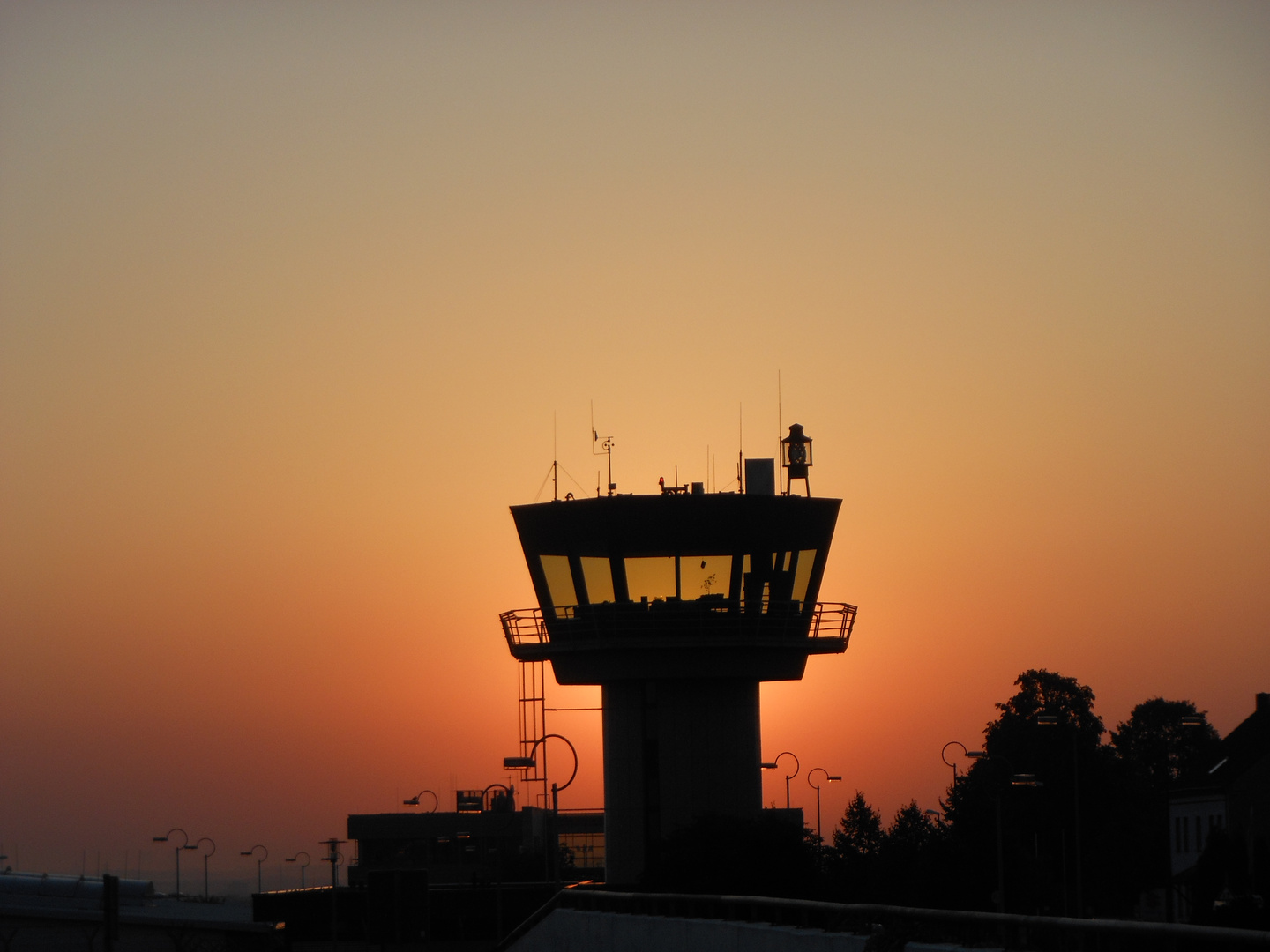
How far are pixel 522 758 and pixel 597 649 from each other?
4329mm

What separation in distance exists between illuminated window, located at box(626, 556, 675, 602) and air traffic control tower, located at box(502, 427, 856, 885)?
39mm

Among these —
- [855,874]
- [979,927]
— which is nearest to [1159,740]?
[855,874]

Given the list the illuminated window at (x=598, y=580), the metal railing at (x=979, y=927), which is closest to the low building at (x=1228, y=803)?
the illuminated window at (x=598, y=580)

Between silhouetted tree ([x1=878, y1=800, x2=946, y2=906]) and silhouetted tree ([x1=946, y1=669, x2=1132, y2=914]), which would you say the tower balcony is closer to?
silhouetted tree ([x1=878, y1=800, x2=946, y2=906])

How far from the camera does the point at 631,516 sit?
174 ft

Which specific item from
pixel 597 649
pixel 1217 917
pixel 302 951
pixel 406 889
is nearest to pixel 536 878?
pixel 302 951

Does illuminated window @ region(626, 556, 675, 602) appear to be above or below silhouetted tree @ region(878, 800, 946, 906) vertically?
above

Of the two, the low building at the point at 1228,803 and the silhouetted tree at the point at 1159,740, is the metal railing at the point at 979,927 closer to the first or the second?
the low building at the point at 1228,803

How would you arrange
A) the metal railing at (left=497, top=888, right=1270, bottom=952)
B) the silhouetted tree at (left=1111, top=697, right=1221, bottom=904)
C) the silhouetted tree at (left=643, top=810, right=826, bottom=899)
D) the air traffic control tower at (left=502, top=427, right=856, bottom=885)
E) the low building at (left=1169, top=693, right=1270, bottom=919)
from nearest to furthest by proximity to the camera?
1. the metal railing at (left=497, top=888, right=1270, bottom=952)
2. the silhouetted tree at (left=643, top=810, right=826, bottom=899)
3. the air traffic control tower at (left=502, top=427, right=856, bottom=885)
4. the low building at (left=1169, top=693, right=1270, bottom=919)
5. the silhouetted tree at (left=1111, top=697, right=1221, bottom=904)

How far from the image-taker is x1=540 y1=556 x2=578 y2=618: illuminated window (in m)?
53.5

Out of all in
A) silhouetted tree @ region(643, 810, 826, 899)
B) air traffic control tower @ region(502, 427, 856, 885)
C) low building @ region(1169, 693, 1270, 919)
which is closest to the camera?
silhouetted tree @ region(643, 810, 826, 899)

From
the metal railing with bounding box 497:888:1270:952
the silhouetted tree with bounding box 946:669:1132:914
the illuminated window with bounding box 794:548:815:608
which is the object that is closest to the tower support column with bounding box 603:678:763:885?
the illuminated window with bounding box 794:548:815:608

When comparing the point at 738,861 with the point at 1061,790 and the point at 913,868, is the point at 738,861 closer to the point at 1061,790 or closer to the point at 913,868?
the point at 913,868

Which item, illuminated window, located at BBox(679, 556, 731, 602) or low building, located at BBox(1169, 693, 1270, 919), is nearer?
illuminated window, located at BBox(679, 556, 731, 602)
